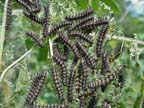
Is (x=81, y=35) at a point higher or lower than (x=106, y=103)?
higher

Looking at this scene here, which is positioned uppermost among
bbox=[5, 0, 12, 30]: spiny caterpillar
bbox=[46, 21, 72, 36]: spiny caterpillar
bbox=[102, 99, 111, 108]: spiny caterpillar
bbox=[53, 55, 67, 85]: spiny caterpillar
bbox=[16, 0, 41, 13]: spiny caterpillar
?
bbox=[16, 0, 41, 13]: spiny caterpillar

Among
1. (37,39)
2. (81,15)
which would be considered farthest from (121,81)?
(37,39)

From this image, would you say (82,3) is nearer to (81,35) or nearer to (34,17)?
(34,17)

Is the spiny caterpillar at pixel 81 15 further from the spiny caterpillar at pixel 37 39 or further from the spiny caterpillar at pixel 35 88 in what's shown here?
the spiny caterpillar at pixel 35 88

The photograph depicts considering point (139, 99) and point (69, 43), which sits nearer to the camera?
point (69, 43)

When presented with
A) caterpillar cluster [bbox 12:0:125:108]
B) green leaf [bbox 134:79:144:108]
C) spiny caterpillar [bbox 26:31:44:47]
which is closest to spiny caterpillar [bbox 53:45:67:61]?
caterpillar cluster [bbox 12:0:125:108]

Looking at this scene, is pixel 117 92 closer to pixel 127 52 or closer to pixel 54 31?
pixel 127 52

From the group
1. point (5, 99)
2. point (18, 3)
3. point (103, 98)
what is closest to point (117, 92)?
point (103, 98)

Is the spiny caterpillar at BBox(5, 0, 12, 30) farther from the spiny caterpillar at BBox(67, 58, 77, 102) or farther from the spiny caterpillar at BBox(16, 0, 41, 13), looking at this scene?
the spiny caterpillar at BBox(67, 58, 77, 102)
